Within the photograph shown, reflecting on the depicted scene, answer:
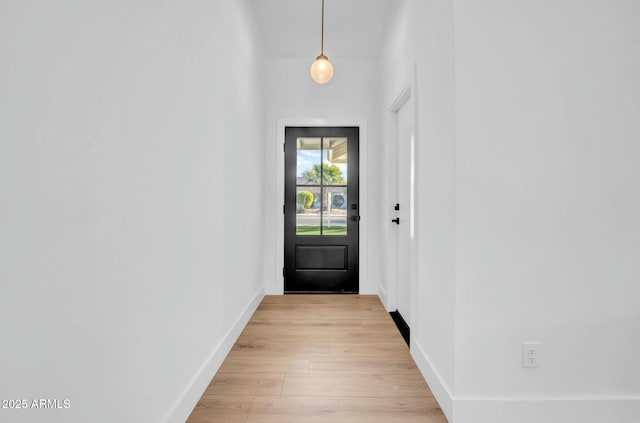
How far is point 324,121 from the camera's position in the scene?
156 inches

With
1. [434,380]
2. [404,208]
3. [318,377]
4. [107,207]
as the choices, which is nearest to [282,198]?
[404,208]

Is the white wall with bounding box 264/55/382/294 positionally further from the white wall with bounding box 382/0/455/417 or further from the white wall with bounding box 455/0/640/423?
the white wall with bounding box 455/0/640/423

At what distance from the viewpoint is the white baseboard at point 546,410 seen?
5.25 ft

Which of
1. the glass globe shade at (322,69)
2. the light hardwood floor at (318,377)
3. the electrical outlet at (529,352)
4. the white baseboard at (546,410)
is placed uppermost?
the glass globe shade at (322,69)

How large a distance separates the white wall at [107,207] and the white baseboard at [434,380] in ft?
4.21

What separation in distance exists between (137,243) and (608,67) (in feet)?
7.48

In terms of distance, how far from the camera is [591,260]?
163 cm

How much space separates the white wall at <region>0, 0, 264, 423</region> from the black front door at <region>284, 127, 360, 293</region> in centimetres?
199

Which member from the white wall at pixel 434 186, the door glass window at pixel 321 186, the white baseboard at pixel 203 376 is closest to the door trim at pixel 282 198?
the door glass window at pixel 321 186

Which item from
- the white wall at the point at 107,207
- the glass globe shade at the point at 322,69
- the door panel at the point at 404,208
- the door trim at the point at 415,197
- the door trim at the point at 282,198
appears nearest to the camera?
the white wall at the point at 107,207

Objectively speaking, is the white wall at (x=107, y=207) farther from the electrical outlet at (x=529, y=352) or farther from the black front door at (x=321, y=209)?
the black front door at (x=321, y=209)

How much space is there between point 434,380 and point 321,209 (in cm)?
245

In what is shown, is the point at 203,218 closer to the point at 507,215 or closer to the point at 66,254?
the point at 66,254

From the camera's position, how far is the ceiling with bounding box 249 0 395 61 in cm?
308
